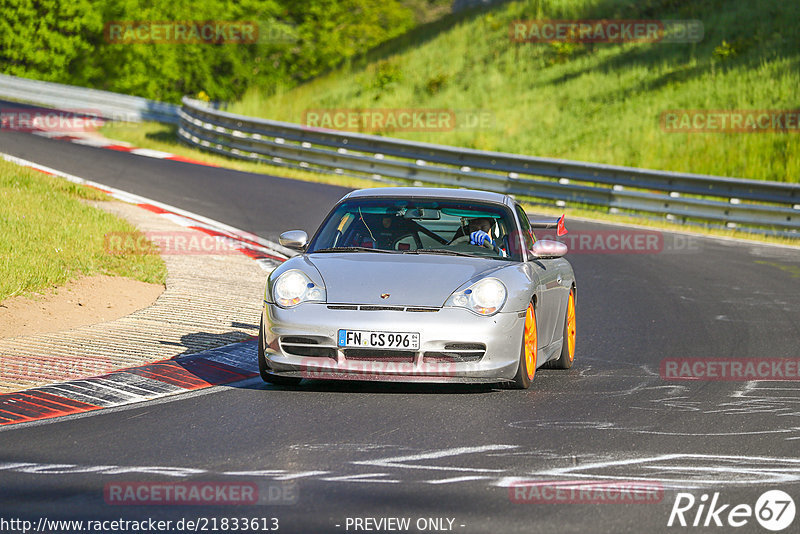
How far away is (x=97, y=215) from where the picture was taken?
599 inches

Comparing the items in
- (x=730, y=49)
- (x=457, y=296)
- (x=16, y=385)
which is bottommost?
(x=16, y=385)

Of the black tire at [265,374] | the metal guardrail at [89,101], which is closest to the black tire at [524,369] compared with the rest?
the black tire at [265,374]

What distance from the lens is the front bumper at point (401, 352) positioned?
7445mm

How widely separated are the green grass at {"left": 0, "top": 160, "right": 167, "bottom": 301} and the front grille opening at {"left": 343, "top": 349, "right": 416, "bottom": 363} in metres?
4.18

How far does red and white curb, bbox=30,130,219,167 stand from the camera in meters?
26.7

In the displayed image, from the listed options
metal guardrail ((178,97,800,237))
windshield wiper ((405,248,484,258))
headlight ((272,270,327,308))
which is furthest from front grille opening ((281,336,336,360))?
metal guardrail ((178,97,800,237))

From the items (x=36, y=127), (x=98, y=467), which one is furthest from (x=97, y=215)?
(x=36, y=127)

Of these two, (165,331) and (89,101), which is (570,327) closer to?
(165,331)

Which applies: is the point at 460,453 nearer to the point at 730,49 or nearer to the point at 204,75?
the point at 730,49

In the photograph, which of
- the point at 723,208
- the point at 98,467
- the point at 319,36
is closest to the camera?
the point at 98,467

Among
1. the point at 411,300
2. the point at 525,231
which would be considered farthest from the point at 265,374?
the point at 525,231

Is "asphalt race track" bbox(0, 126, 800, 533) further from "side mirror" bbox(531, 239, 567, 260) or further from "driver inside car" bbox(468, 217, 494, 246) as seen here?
"driver inside car" bbox(468, 217, 494, 246)

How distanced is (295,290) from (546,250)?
1930 mm

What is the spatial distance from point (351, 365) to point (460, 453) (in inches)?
61.7
